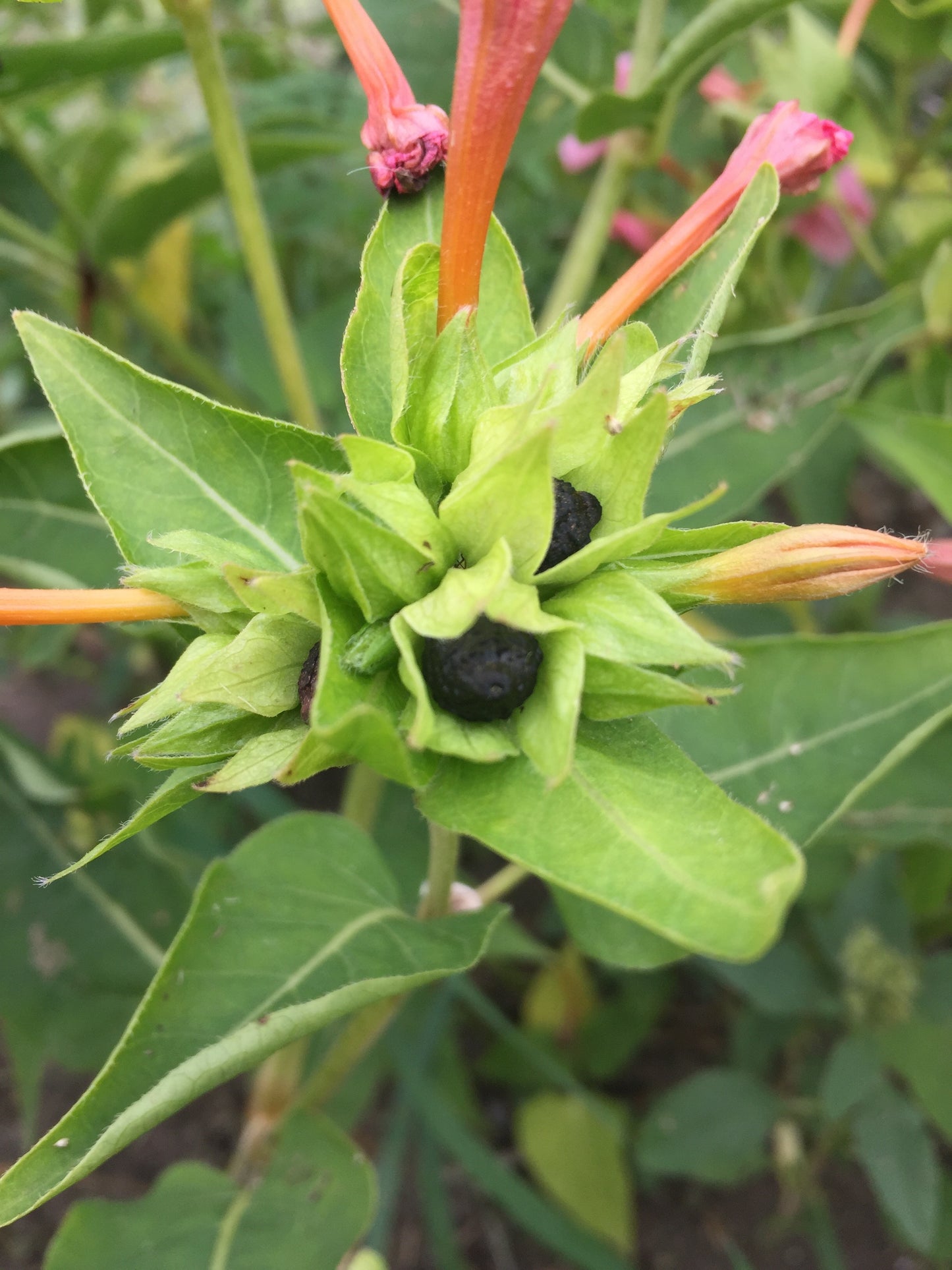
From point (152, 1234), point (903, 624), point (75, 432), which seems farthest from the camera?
point (903, 624)

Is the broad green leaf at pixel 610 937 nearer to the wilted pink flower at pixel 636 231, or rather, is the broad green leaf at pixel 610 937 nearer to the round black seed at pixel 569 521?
the round black seed at pixel 569 521

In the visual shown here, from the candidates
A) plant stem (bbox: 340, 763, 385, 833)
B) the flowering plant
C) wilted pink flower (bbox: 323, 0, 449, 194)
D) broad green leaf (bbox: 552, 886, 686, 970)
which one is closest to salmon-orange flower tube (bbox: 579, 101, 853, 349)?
the flowering plant

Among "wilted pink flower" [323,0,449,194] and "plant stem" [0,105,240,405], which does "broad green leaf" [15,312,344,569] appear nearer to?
"wilted pink flower" [323,0,449,194]

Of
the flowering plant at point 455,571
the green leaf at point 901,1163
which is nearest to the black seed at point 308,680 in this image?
the flowering plant at point 455,571

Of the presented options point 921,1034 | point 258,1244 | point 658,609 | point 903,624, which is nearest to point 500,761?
point 658,609

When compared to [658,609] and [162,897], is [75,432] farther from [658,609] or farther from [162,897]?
[162,897]

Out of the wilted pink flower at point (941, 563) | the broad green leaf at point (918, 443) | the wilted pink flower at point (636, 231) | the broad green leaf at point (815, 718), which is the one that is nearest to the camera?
the wilted pink flower at point (941, 563)

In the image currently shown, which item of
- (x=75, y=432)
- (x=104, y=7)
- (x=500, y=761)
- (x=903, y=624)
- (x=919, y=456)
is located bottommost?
(x=903, y=624)

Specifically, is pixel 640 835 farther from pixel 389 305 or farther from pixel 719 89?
pixel 719 89
